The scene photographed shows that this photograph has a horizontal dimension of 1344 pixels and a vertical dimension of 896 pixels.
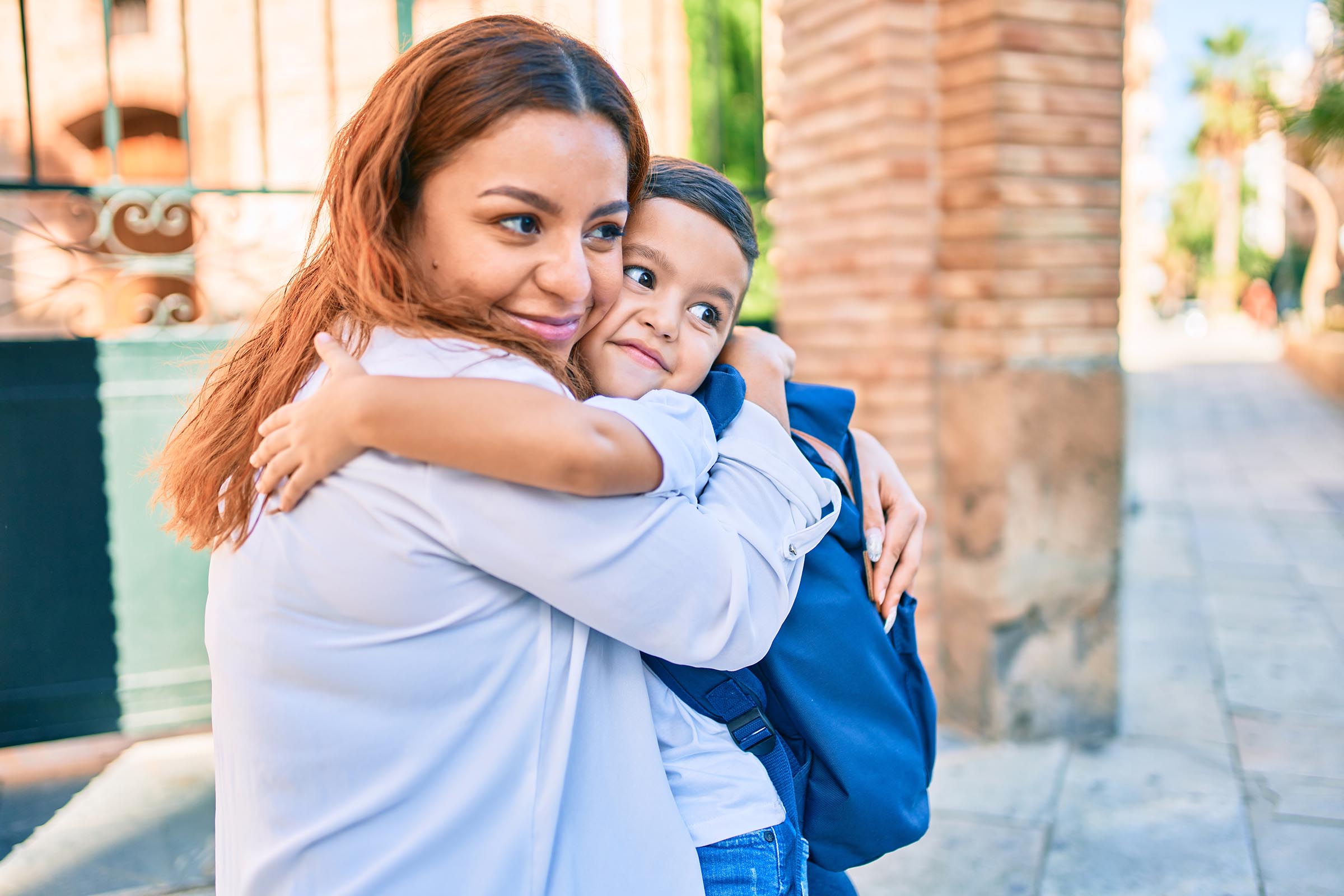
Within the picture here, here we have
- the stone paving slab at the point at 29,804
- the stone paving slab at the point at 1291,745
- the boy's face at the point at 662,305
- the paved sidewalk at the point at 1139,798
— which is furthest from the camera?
the stone paving slab at the point at 1291,745

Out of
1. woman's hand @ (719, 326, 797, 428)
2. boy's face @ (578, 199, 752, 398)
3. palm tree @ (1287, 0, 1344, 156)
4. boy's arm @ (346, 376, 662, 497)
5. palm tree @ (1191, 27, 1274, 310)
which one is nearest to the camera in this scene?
boy's arm @ (346, 376, 662, 497)

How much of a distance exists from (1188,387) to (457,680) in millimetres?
21191

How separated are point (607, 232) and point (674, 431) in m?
0.30

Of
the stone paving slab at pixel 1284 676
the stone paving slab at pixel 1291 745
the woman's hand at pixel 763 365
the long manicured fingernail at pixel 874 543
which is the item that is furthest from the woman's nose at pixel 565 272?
the stone paving slab at pixel 1284 676

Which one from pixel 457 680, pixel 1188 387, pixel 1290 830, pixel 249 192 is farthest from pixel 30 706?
pixel 1188 387

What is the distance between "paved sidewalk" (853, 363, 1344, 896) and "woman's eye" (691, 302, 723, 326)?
88.3 inches

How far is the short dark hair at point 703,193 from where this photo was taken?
1510 mm

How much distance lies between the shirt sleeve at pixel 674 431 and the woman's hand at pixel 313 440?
26 cm

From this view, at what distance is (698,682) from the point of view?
1.36 m

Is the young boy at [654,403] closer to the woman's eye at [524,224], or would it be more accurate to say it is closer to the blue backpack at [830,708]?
the blue backpack at [830,708]

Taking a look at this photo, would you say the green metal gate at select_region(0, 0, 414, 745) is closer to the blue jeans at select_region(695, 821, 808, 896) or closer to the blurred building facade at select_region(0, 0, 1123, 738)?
the blurred building facade at select_region(0, 0, 1123, 738)

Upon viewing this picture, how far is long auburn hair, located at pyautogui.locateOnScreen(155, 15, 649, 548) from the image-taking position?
1.18m

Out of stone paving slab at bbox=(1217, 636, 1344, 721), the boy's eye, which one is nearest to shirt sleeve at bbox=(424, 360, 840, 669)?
the boy's eye

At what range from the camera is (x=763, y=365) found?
1.67 meters
